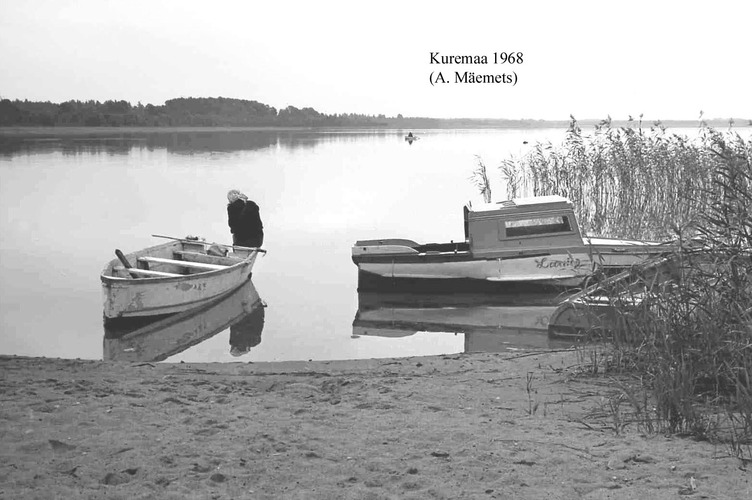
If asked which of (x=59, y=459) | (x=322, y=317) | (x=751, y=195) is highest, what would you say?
(x=751, y=195)

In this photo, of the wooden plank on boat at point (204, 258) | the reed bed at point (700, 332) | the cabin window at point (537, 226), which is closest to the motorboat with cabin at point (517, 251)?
the cabin window at point (537, 226)

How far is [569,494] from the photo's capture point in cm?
488

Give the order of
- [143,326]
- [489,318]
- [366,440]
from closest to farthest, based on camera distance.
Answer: [366,440]
[143,326]
[489,318]

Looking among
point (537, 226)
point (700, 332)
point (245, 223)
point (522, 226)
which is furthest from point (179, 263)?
point (700, 332)

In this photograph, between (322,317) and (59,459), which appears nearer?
(59,459)

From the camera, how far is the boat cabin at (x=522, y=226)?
17141mm

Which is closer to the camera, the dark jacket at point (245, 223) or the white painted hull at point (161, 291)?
the white painted hull at point (161, 291)

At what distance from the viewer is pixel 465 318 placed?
15844mm

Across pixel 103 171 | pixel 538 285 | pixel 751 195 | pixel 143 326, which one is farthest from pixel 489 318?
pixel 103 171

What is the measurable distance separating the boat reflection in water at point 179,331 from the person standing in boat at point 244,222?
2.90 meters

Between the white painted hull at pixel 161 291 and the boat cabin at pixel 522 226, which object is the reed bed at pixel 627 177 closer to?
the boat cabin at pixel 522 226

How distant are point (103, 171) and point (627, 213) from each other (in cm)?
3887

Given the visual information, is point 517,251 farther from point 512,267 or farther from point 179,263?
point 179,263

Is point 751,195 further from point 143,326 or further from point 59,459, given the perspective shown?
point 143,326
